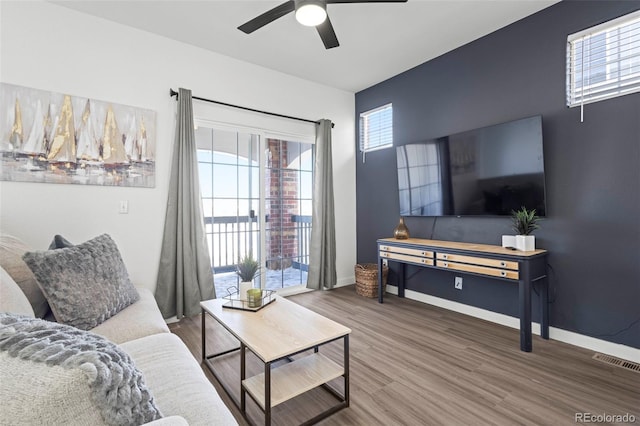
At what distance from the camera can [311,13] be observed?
2.06 m

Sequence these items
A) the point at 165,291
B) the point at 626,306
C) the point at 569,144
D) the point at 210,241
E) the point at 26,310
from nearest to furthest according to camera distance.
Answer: the point at 26,310 < the point at 626,306 < the point at 569,144 < the point at 165,291 < the point at 210,241

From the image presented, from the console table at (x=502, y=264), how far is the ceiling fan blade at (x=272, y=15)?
Result: 2.42 metres

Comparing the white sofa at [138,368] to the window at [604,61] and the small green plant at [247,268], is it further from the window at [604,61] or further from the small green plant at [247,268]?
the window at [604,61]

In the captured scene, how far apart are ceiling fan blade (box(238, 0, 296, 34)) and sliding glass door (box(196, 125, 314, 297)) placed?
137 centimetres

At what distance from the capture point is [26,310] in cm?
130

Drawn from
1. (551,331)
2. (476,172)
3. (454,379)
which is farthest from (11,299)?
(551,331)

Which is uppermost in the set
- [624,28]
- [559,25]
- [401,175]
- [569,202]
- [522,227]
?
[559,25]

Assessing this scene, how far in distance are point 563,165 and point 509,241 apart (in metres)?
0.77

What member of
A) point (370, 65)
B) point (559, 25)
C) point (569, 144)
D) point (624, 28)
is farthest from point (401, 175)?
point (624, 28)

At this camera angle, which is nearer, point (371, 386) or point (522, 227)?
point (371, 386)

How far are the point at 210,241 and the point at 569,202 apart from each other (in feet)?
11.8

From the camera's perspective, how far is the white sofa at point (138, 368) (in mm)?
499

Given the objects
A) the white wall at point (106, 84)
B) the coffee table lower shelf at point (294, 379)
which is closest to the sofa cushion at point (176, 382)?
the coffee table lower shelf at point (294, 379)

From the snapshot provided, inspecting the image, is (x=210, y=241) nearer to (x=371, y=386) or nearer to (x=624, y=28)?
(x=371, y=386)
